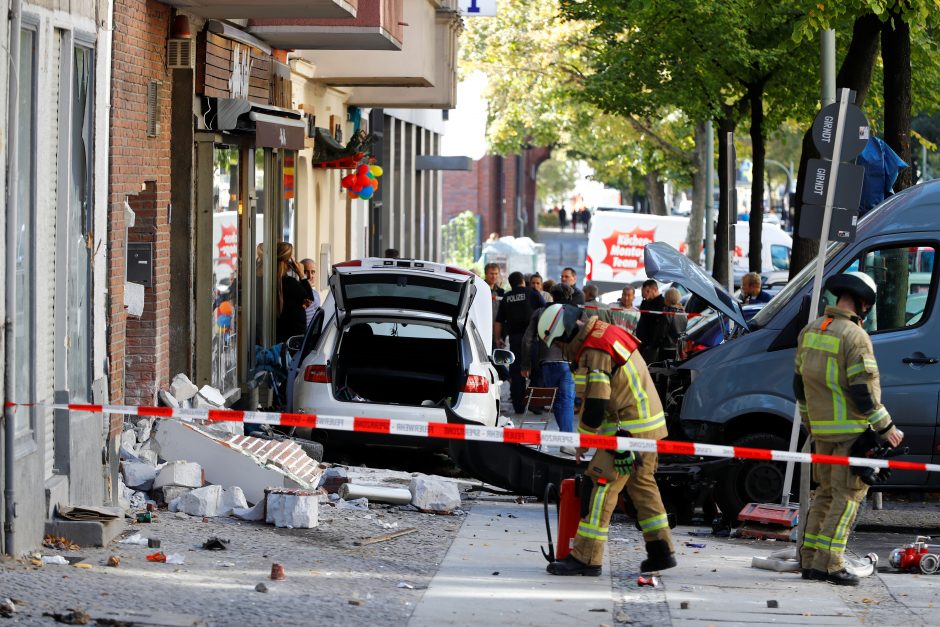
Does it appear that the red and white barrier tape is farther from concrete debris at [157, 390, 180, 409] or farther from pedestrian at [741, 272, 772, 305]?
pedestrian at [741, 272, 772, 305]

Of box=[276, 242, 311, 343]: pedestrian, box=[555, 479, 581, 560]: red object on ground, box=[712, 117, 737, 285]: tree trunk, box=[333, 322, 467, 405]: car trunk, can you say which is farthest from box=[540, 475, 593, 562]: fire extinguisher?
box=[712, 117, 737, 285]: tree trunk

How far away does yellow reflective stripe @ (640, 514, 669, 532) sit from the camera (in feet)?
28.1

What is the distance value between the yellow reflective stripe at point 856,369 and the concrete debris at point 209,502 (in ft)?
12.8

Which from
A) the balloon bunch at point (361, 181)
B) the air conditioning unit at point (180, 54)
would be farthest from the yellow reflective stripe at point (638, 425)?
the balloon bunch at point (361, 181)

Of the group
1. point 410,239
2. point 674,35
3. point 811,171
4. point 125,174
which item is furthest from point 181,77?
point 410,239

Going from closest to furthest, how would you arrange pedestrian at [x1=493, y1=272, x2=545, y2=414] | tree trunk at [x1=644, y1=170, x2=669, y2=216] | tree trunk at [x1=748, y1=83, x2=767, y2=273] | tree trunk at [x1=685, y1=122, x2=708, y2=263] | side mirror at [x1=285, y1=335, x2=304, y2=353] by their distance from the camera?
1. side mirror at [x1=285, y1=335, x2=304, y2=353]
2. pedestrian at [x1=493, y1=272, x2=545, y2=414]
3. tree trunk at [x1=748, y1=83, x2=767, y2=273]
4. tree trunk at [x1=685, y1=122, x2=708, y2=263]
5. tree trunk at [x1=644, y1=170, x2=669, y2=216]

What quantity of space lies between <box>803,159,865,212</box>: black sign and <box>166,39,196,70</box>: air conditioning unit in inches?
236

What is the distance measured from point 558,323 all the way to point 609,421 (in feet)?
2.08

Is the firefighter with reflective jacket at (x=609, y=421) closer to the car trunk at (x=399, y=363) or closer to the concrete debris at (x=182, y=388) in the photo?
the car trunk at (x=399, y=363)

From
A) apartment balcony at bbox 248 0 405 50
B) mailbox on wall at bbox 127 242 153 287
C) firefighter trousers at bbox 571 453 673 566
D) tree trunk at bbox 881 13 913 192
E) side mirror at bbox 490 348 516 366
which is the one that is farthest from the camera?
apartment balcony at bbox 248 0 405 50

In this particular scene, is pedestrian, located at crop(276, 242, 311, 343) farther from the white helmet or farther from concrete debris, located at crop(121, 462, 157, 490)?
the white helmet

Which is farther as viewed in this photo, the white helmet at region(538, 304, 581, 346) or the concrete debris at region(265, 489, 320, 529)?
the concrete debris at region(265, 489, 320, 529)

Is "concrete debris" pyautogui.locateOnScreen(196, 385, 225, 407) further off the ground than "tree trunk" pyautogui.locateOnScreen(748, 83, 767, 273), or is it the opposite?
"tree trunk" pyautogui.locateOnScreen(748, 83, 767, 273)

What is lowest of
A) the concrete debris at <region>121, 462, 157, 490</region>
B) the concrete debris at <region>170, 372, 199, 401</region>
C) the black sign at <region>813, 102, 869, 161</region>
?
the concrete debris at <region>121, 462, 157, 490</region>
